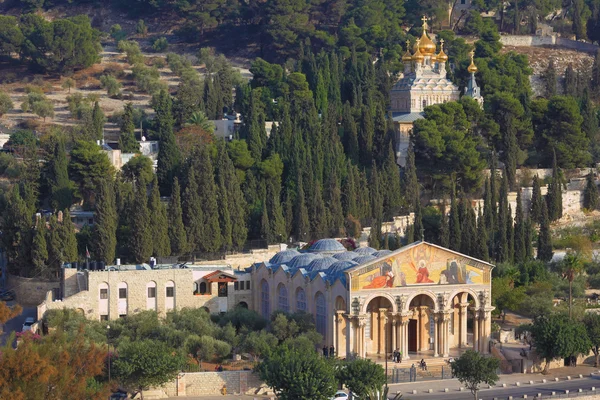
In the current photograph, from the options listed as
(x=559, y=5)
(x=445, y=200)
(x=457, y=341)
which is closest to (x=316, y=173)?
(x=445, y=200)

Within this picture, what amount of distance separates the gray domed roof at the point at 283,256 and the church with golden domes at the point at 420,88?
24.5 meters

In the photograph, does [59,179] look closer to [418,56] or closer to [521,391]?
[418,56]

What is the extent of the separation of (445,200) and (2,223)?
2723cm

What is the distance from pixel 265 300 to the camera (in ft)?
240

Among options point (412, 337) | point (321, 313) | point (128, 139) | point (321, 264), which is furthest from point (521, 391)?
point (128, 139)

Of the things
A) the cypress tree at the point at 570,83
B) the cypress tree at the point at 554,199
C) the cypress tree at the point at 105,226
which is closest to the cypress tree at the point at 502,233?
the cypress tree at the point at 554,199

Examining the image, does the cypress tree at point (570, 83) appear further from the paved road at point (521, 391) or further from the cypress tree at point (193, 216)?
the paved road at point (521, 391)

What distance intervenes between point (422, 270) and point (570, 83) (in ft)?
154

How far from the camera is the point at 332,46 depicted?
120 m

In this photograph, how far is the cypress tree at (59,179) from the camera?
270ft

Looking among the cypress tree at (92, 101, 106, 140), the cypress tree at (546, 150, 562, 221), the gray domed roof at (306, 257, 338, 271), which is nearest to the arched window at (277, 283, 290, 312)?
the gray domed roof at (306, 257, 338, 271)

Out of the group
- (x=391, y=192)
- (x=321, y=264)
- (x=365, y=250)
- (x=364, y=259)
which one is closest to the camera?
(x=364, y=259)

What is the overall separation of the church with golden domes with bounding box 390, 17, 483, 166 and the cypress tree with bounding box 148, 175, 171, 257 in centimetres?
2549

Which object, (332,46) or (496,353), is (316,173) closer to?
(496,353)
